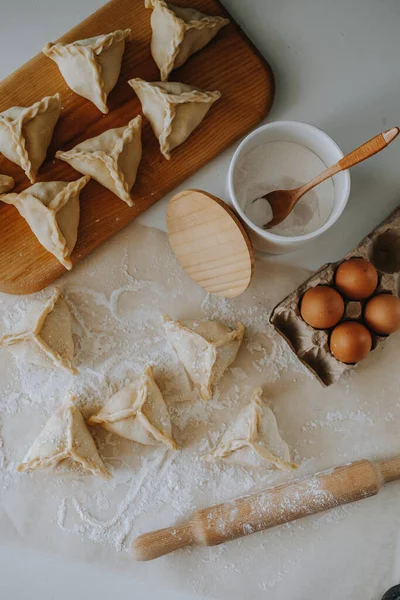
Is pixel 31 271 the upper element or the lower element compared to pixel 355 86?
upper

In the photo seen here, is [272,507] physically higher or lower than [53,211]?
lower

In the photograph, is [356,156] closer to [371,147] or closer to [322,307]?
[371,147]

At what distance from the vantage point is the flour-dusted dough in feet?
4.11

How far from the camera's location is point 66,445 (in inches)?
52.1

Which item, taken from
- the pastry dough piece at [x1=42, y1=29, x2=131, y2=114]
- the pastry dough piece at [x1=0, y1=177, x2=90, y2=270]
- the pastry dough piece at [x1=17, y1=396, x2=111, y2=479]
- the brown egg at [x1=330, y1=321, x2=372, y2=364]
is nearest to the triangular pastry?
the pastry dough piece at [x1=17, y1=396, x2=111, y2=479]

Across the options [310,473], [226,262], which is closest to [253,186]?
[226,262]

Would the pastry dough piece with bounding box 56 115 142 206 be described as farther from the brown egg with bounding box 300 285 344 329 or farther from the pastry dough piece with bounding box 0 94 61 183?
the brown egg with bounding box 300 285 344 329

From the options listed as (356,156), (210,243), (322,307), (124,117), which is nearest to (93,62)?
(124,117)

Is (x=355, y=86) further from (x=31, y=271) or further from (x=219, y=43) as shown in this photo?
(x=31, y=271)

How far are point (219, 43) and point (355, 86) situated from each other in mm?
339

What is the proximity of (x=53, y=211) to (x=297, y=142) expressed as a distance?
55 cm

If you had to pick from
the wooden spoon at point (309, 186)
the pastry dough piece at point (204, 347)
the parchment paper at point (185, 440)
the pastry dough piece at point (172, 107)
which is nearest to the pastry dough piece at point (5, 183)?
the parchment paper at point (185, 440)

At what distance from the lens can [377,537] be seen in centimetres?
140

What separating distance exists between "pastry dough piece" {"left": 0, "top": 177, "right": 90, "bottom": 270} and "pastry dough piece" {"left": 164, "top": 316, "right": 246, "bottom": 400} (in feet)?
0.97
